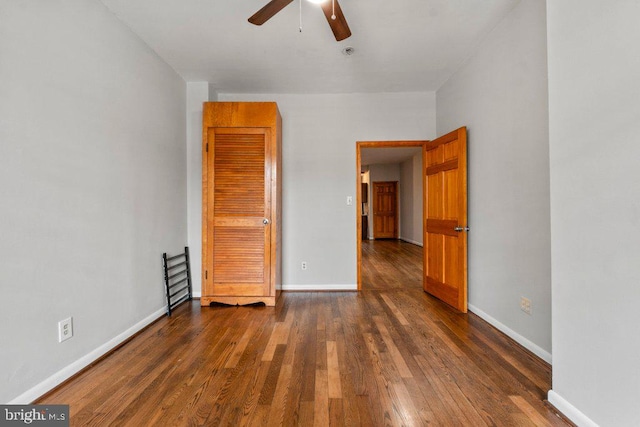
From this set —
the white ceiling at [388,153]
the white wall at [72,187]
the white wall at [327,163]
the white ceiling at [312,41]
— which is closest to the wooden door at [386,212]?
the white ceiling at [388,153]

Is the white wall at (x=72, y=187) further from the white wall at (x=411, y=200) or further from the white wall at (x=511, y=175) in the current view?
the white wall at (x=411, y=200)

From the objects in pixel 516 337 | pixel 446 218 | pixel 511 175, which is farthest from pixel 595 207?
pixel 446 218

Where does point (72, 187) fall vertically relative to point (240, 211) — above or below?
above

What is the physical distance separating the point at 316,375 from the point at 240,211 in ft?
6.35

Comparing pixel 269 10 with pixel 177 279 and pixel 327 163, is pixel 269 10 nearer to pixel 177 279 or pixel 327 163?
pixel 327 163

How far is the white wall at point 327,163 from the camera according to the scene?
12.5 ft

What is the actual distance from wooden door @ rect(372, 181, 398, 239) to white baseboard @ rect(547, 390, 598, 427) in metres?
8.30

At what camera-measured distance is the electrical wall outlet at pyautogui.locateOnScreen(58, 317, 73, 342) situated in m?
1.77

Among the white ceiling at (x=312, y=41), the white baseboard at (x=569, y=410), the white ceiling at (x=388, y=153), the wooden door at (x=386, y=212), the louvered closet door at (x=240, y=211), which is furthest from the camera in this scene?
the wooden door at (x=386, y=212)

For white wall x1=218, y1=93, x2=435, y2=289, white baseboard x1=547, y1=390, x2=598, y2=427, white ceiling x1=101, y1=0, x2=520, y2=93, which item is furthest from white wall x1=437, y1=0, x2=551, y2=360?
white wall x1=218, y1=93, x2=435, y2=289

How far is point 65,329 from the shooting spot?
5.91 ft

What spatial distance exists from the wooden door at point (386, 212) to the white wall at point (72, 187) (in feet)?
25.6

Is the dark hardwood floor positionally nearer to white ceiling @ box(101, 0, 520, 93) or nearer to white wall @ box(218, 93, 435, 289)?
white wall @ box(218, 93, 435, 289)

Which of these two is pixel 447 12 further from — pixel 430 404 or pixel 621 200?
pixel 430 404
